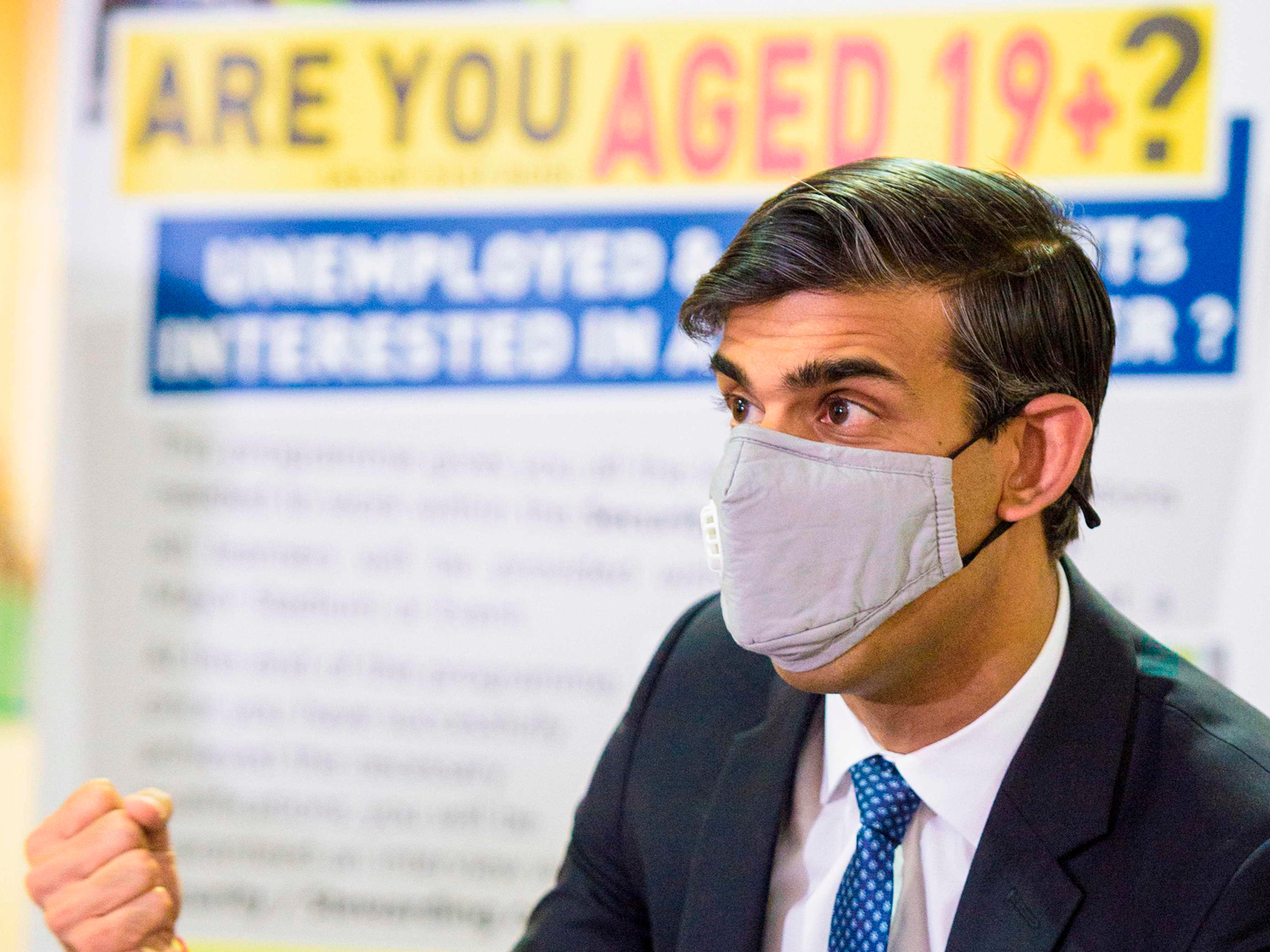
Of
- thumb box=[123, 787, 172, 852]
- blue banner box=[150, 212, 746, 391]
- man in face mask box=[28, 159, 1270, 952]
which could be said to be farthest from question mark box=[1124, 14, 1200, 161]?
thumb box=[123, 787, 172, 852]

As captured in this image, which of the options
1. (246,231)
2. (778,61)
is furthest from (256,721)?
(778,61)

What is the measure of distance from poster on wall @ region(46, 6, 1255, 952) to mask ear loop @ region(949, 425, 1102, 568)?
3.58 ft

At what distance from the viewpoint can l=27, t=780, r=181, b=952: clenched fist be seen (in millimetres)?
1444

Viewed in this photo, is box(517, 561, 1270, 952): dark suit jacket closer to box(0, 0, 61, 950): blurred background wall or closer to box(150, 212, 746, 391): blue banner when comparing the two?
box(150, 212, 746, 391): blue banner

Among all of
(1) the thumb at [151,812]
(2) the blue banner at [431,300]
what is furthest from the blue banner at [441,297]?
(1) the thumb at [151,812]

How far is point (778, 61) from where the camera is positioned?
2764 mm

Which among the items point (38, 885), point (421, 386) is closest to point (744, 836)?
point (38, 885)

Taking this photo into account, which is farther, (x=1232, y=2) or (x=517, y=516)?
(x=517, y=516)

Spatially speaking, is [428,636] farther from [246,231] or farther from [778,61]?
[778,61]

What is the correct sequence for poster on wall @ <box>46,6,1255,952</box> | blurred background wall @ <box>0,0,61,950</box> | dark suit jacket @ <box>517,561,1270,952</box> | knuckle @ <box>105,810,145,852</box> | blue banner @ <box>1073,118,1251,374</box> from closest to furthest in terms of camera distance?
1. dark suit jacket @ <box>517,561,1270,952</box>
2. knuckle @ <box>105,810,145,852</box>
3. blue banner @ <box>1073,118,1251,374</box>
4. poster on wall @ <box>46,6,1255,952</box>
5. blurred background wall @ <box>0,0,61,950</box>

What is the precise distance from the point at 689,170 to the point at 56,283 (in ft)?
5.06

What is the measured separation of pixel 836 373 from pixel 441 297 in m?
1.66

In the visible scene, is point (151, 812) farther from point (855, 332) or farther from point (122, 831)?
point (855, 332)

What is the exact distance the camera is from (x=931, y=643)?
4.87 ft
